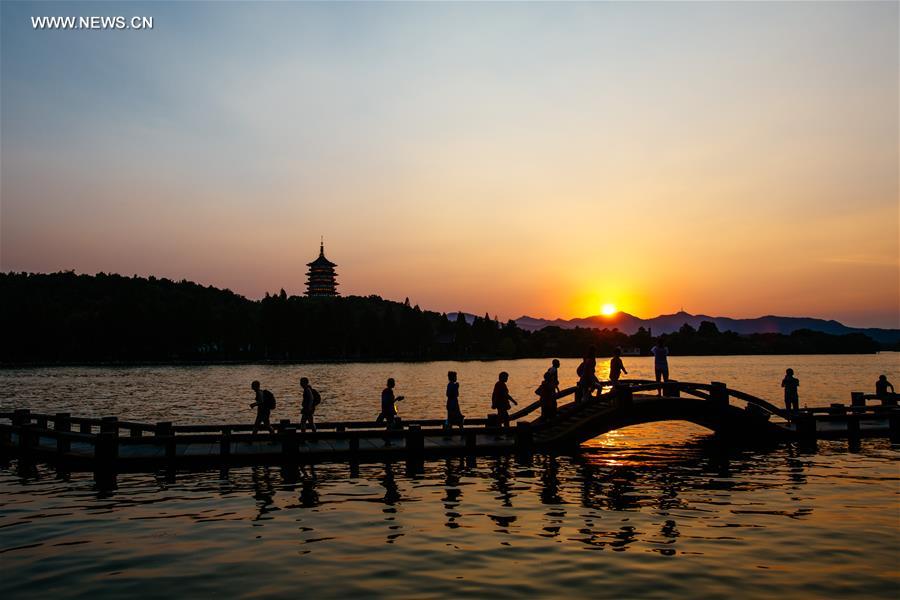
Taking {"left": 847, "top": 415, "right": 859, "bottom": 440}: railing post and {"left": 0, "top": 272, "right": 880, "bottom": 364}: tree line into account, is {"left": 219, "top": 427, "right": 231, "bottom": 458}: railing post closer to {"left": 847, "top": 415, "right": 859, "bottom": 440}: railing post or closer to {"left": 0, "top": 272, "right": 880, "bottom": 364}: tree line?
{"left": 847, "top": 415, "right": 859, "bottom": 440}: railing post

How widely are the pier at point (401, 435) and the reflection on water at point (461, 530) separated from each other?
0.74 m

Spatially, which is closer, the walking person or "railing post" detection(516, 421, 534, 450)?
"railing post" detection(516, 421, 534, 450)

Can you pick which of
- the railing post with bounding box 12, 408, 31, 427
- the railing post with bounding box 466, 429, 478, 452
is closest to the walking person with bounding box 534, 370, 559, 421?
the railing post with bounding box 466, 429, 478, 452

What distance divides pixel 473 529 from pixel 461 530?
25 centimetres

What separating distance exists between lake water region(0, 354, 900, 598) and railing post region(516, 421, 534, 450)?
2.36 ft

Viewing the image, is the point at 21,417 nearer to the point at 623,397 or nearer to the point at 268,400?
the point at 268,400

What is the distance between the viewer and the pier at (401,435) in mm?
21234

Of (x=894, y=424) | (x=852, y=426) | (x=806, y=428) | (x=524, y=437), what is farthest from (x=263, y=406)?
(x=894, y=424)

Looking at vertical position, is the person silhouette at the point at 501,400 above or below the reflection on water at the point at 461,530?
above

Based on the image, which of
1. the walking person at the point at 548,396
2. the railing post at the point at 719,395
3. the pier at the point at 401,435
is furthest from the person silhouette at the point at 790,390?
the walking person at the point at 548,396

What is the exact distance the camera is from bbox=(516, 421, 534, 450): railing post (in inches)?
942

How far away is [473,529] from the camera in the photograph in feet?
47.2

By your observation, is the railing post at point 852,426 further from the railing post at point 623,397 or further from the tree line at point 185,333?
the tree line at point 185,333

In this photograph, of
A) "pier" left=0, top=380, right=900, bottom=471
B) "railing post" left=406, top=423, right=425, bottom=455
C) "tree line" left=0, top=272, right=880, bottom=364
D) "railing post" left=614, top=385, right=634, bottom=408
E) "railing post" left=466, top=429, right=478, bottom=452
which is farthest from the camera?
"tree line" left=0, top=272, right=880, bottom=364
